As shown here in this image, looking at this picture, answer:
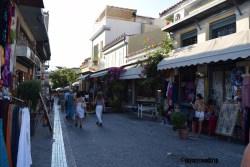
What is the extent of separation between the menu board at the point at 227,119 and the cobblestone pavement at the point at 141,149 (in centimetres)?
39

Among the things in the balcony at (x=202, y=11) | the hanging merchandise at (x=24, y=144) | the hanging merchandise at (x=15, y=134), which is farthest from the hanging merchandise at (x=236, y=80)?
the hanging merchandise at (x=15, y=134)

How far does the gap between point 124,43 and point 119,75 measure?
621 centimetres

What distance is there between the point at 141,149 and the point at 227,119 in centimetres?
371

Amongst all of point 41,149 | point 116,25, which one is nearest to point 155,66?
point 41,149

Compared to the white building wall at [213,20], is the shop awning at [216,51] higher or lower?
lower

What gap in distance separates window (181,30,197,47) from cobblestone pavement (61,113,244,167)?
589cm

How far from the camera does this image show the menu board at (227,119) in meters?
11.4

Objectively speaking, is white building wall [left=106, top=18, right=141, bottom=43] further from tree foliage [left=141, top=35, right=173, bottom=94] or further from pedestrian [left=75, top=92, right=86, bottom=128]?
pedestrian [left=75, top=92, right=86, bottom=128]

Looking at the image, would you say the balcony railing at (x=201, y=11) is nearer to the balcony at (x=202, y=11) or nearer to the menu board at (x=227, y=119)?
the balcony at (x=202, y=11)

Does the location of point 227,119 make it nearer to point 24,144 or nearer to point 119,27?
point 24,144

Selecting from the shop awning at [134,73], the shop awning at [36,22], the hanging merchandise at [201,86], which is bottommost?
the hanging merchandise at [201,86]

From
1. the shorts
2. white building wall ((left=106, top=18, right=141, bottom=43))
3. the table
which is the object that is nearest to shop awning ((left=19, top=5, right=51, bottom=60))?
the table

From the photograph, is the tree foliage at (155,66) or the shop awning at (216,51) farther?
the tree foliage at (155,66)

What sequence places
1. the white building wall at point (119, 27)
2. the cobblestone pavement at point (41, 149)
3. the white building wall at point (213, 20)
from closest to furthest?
1. the cobblestone pavement at point (41, 149)
2. the white building wall at point (213, 20)
3. the white building wall at point (119, 27)
